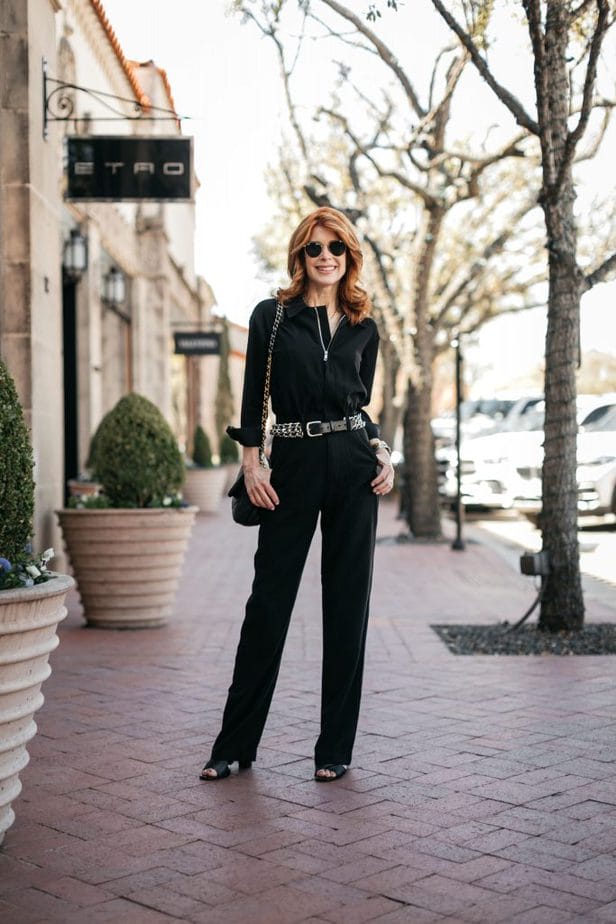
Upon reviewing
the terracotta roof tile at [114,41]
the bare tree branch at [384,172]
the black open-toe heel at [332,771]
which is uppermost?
the terracotta roof tile at [114,41]

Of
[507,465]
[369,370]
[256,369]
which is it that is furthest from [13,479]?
[507,465]

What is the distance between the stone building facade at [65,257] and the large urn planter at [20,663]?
3.78 metres

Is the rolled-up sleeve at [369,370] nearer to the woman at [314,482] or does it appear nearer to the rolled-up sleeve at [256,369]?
the woman at [314,482]

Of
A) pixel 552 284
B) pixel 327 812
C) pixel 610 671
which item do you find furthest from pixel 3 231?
pixel 327 812

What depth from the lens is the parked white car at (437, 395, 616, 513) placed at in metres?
17.9

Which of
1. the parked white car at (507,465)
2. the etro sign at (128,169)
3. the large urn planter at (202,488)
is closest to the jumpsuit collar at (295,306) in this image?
the etro sign at (128,169)

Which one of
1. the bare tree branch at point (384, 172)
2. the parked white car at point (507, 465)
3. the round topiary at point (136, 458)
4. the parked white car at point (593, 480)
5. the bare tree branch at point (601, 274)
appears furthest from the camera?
the parked white car at point (507, 465)

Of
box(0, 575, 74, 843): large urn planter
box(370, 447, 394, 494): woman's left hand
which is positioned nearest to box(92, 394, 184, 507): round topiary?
box(370, 447, 394, 494): woman's left hand

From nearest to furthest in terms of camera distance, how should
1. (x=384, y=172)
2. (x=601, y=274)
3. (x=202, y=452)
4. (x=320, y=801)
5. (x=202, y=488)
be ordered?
(x=320, y=801)
(x=601, y=274)
(x=384, y=172)
(x=202, y=488)
(x=202, y=452)

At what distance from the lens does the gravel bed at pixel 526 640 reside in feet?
25.1

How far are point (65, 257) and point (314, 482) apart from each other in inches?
440

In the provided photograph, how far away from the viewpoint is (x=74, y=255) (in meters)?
15.0

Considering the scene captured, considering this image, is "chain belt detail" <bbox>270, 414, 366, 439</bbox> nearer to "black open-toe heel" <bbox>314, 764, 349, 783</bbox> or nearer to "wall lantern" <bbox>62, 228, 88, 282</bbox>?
"black open-toe heel" <bbox>314, 764, 349, 783</bbox>

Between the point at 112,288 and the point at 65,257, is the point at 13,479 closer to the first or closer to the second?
the point at 65,257
